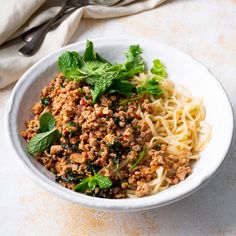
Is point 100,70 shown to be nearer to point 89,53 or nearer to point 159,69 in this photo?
point 89,53

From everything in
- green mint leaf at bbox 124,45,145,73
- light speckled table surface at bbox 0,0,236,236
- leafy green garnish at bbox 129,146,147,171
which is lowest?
light speckled table surface at bbox 0,0,236,236

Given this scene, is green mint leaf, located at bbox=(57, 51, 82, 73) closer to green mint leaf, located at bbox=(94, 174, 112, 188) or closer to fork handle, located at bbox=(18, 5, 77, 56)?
fork handle, located at bbox=(18, 5, 77, 56)

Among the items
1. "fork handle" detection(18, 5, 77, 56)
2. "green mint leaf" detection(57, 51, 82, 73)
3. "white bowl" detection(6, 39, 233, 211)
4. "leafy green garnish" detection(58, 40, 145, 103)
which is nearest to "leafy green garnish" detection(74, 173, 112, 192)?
"white bowl" detection(6, 39, 233, 211)

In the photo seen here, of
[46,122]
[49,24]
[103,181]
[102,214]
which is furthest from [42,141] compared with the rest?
[49,24]

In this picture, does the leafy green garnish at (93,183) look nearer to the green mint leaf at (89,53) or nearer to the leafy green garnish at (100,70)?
the leafy green garnish at (100,70)

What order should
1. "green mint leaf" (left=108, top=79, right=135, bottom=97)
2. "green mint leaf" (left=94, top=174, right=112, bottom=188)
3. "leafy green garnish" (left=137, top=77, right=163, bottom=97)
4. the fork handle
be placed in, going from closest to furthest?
"green mint leaf" (left=94, top=174, right=112, bottom=188)
"green mint leaf" (left=108, top=79, right=135, bottom=97)
"leafy green garnish" (left=137, top=77, right=163, bottom=97)
the fork handle

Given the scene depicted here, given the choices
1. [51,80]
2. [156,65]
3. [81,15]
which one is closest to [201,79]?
[156,65]

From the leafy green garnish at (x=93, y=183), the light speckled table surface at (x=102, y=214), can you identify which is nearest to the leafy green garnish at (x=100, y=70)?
the leafy green garnish at (x=93, y=183)
